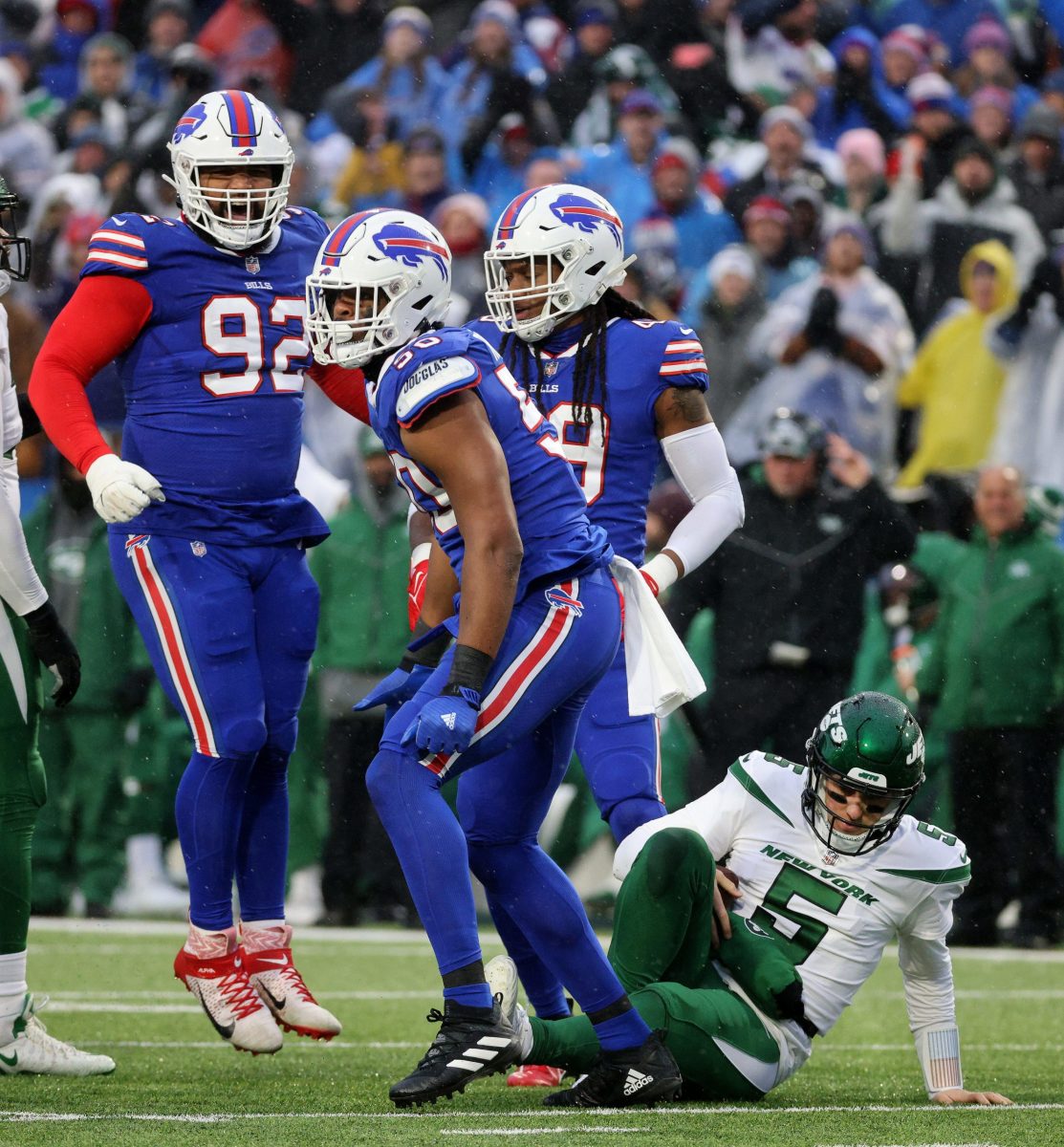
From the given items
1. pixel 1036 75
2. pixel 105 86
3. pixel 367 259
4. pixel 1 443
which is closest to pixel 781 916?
pixel 367 259

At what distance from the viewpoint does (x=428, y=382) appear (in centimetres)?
420

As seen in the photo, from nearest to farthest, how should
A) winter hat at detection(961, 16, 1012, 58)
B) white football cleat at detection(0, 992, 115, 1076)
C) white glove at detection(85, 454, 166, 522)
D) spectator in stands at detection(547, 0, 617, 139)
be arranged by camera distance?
white glove at detection(85, 454, 166, 522), white football cleat at detection(0, 992, 115, 1076), winter hat at detection(961, 16, 1012, 58), spectator in stands at detection(547, 0, 617, 139)

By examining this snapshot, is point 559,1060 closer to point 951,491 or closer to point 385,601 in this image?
point 385,601

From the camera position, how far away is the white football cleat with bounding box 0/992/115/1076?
5047mm

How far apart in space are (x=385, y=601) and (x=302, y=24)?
5.36 meters

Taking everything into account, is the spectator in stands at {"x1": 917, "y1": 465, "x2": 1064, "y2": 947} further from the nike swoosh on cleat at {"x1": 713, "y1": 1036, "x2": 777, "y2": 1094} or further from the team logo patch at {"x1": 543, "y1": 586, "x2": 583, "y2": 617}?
the team logo patch at {"x1": 543, "y1": 586, "x2": 583, "y2": 617}

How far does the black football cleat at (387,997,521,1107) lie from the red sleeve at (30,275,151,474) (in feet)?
5.87

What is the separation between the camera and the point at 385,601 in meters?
9.62

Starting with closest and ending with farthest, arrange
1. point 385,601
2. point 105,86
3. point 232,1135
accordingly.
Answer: point 232,1135
point 385,601
point 105,86

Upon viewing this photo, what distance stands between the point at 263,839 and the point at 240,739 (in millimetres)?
399

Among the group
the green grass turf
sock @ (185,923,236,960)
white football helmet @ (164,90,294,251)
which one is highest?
white football helmet @ (164,90,294,251)

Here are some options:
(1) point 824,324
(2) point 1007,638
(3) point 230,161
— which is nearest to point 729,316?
(1) point 824,324

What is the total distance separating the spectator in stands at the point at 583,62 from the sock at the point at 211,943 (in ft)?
26.2

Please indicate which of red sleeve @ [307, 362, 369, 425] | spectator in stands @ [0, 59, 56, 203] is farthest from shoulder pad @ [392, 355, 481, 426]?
spectator in stands @ [0, 59, 56, 203]
